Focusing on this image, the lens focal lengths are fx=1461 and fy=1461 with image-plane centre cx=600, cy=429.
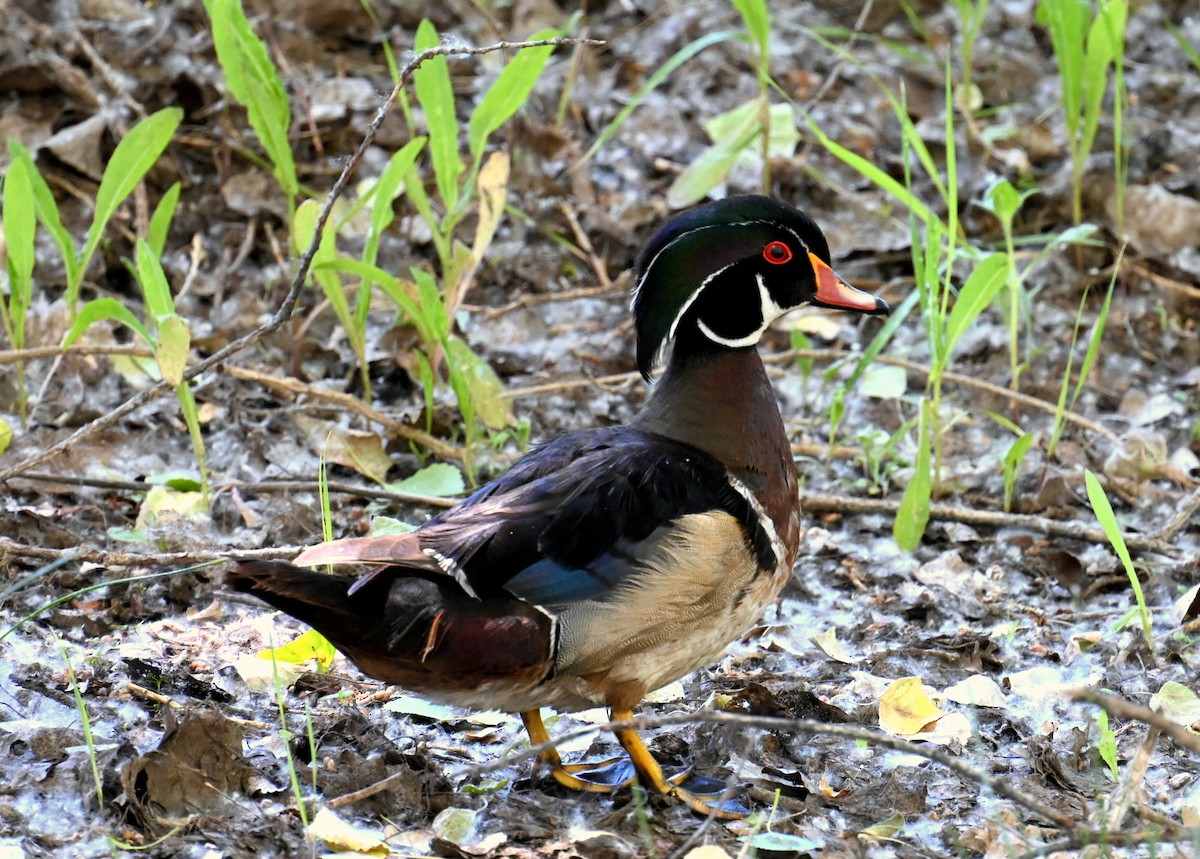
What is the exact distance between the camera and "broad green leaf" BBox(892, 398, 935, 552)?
4242mm

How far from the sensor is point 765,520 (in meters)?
3.46

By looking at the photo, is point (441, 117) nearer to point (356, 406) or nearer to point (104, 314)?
point (356, 406)

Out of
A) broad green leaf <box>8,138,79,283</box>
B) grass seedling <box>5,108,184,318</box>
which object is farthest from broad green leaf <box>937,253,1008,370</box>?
broad green leaf <box>8,138,79,283</box>

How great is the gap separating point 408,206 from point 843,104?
2.15 metres

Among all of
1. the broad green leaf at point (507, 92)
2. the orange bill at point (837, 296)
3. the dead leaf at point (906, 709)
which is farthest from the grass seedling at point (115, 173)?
the dead leaf at point (906, 709)

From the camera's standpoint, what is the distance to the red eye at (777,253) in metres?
3.67

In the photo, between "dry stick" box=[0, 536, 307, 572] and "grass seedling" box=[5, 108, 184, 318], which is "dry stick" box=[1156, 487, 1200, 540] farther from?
"grass seedling" box=[5, 108, 184, 318]

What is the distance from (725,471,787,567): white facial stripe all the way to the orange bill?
0.61 m

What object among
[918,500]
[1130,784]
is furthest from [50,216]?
[1130,784]

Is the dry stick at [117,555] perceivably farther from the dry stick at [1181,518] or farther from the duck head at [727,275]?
the dry stick at [1181,518]

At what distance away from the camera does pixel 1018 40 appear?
23.6 feet

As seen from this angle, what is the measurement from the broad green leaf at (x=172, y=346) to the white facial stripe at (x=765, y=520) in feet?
4.94

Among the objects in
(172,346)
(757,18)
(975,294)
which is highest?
(757,18)

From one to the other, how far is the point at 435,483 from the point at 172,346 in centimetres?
96
